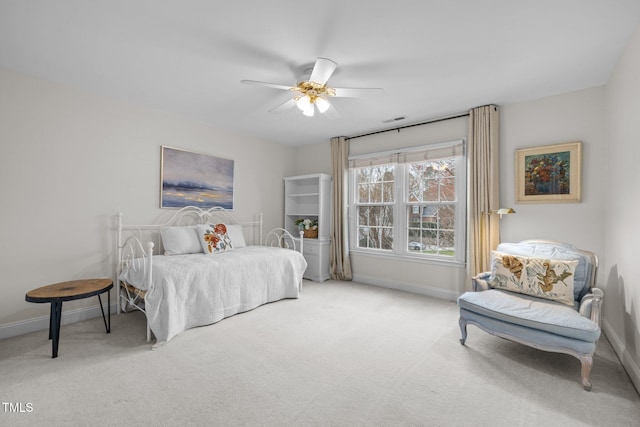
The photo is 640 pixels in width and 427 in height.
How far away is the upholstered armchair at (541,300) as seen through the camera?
6.72 ft

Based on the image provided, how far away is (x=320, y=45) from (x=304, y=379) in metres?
2.52

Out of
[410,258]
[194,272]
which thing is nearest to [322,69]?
[194,272]

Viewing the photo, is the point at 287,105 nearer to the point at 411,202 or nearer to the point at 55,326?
the point at 411,202

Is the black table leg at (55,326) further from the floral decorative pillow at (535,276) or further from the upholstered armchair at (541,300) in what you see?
the floral decorative pillow at (535,276)

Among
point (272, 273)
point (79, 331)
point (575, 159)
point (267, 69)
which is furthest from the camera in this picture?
point (272, 273)

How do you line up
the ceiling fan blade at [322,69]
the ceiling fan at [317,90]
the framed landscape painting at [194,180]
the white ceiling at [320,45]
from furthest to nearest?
the framed landscape painting at [194,180]
the ceiling fan at [317,90]
the ceiling fan blade at [322,69]
the white ceiling at [320,45]

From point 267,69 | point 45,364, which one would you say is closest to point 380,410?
point 45,364

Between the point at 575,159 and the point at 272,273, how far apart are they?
365cm

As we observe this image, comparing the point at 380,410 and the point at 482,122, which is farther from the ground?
the point at 482,122

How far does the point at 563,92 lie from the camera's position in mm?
3152

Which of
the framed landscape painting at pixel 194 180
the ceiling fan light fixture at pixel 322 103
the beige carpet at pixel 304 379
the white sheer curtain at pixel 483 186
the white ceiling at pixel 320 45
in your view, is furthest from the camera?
the framed landscape painting at pixel 194 180

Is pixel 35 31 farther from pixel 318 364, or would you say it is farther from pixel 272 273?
pixel 318 364

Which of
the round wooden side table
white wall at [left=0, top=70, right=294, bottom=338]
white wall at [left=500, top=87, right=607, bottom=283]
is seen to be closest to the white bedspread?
the round wooden side table

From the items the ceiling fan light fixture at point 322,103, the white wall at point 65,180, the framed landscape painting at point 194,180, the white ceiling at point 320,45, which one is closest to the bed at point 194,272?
the framed landscape painting at point 194,180
